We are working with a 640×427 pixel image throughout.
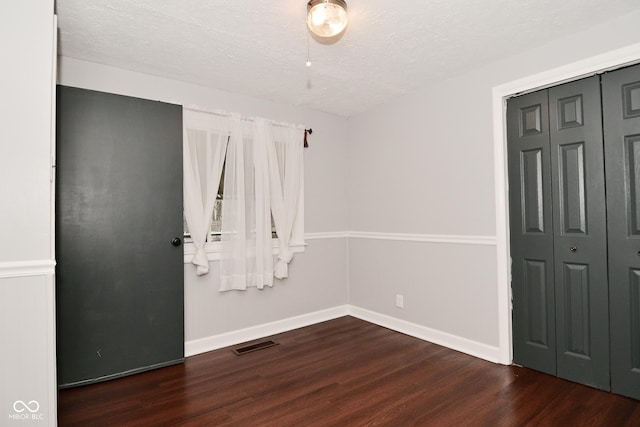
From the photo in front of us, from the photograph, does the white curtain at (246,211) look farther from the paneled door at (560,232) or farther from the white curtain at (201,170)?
the paneled door at (560,232)

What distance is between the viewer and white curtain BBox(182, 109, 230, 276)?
3.13m

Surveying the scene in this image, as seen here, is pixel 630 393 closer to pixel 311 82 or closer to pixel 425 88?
Answer: pixel 425 88

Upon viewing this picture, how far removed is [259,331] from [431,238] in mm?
1944

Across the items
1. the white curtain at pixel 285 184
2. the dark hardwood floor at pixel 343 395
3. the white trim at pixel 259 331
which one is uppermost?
the white curtain at pixel 285 184

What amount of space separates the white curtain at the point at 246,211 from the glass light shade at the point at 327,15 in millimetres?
1618

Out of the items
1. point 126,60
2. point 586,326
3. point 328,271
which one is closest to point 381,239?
point 328,271

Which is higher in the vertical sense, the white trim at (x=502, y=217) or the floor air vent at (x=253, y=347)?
the white trim at (x=502, y=217)

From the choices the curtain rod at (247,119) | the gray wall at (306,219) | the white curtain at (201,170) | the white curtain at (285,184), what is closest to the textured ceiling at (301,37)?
the gray wall at (306,219)

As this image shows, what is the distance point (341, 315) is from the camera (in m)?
4.23

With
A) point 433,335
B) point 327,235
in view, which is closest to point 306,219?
point 327,235

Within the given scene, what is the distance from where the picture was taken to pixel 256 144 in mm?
3539

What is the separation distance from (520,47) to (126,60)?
3020 millimetres

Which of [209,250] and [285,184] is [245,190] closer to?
[285,184]

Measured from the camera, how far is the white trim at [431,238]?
3.00 metres
